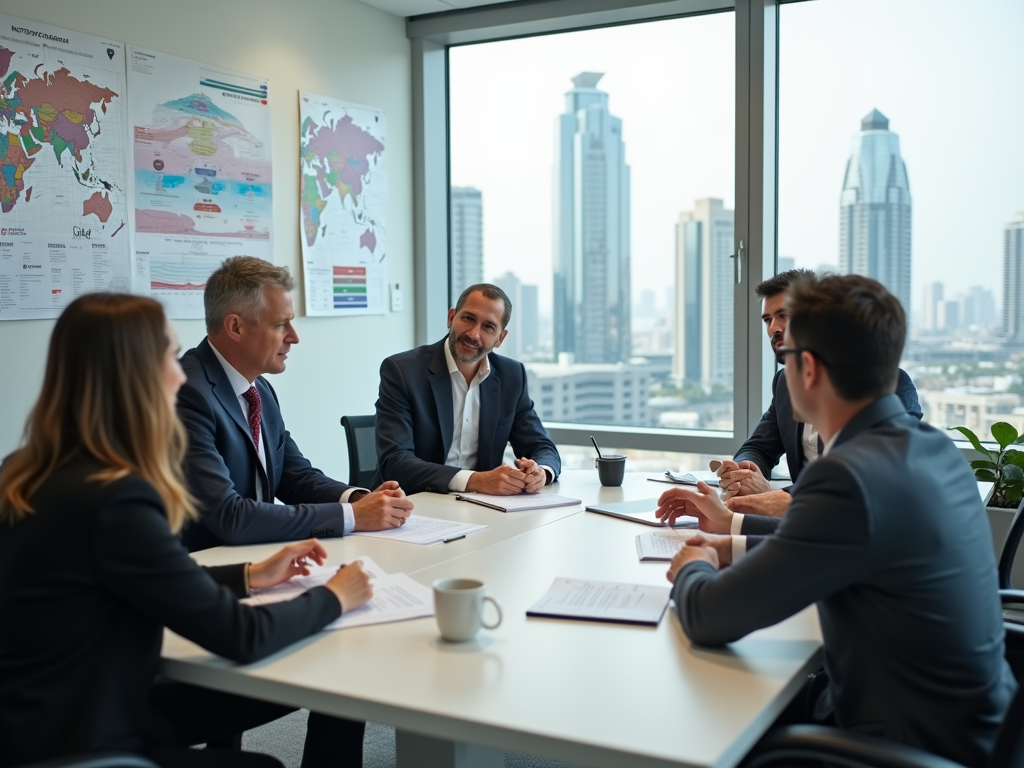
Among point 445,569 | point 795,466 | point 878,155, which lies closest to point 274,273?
point 445,569

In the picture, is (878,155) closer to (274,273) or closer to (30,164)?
(274,273)

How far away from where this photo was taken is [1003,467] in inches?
153

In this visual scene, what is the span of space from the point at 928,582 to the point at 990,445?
3.03 meters

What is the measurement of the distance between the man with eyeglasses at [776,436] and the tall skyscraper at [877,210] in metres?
1.12

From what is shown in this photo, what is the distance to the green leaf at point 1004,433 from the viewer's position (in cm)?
381

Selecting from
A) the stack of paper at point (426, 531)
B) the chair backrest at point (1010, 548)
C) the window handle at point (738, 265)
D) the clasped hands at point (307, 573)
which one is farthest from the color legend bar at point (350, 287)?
the chair backrest at point (1010, 548)

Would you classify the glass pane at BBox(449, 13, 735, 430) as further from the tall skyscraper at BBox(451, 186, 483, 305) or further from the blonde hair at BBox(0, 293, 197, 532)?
the blonde hair at BBox(0, 293, 197, 532)

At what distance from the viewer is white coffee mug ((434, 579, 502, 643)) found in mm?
1566

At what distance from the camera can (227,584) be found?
1840mm

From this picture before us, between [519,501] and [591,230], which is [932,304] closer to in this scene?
[591,230]

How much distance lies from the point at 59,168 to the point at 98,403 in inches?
90.2

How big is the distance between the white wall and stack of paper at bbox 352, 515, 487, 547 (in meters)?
1.68

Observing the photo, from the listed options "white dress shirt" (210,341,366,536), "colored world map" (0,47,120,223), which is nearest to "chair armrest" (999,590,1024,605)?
"white dress shirt" (210,341,366,536)

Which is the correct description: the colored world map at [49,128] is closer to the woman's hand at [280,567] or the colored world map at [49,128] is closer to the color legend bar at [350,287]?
the color legend bar at [350,287]
